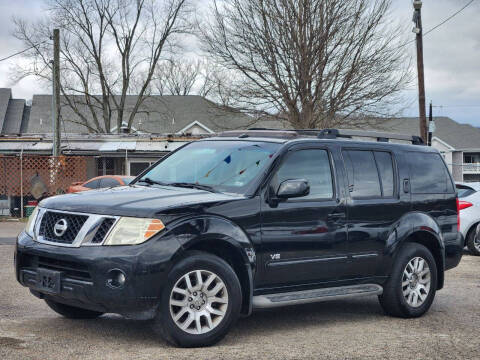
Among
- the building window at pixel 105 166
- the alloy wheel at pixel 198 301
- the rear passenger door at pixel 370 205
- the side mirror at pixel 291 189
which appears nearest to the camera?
the alloy wheel at pixel 198 301

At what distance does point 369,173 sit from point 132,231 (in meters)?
2.85

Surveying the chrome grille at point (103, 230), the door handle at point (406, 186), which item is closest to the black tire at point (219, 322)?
the chrome grille at point (103, 230)

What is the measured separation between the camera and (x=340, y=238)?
708 centimetres

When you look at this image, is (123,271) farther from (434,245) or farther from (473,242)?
(473,242)

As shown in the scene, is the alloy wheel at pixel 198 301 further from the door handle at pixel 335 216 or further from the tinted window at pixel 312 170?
the door handle at pixel 335 216

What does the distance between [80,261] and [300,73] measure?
24.9 metres

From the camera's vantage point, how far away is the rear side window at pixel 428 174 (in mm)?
8094

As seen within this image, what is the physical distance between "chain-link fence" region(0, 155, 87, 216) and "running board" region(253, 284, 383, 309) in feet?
66.2

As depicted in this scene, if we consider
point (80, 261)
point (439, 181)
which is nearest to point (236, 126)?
point (439, 181)

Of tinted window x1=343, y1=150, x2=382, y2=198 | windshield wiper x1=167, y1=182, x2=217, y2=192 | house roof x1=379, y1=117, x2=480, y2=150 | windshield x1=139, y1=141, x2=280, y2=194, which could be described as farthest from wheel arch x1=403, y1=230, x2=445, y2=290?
house roof x1=379, y1=117, x2=480, y2=150

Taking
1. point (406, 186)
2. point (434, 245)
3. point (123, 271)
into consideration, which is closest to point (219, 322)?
point (123, 271)

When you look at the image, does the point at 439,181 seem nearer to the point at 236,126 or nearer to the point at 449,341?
the point at 449,341

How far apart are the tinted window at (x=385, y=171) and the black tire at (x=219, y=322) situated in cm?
228

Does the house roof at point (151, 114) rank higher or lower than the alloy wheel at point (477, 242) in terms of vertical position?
higher
